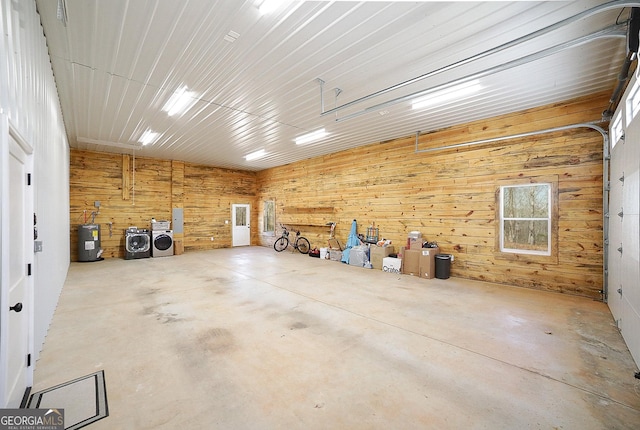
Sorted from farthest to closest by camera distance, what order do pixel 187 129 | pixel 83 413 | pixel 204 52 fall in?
pixel 187 129 → pixel 204 52 → pixel 83 413

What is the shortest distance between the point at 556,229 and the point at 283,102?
17.0ft

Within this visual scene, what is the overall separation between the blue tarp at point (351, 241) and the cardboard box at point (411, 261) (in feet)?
5.31

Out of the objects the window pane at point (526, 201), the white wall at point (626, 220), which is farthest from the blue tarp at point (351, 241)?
the white wall at point (626, 220)

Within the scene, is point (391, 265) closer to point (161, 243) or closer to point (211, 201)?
point (161, 243)

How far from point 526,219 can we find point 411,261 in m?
2.28

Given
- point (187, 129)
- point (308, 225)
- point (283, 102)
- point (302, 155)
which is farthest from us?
point (308, 225)

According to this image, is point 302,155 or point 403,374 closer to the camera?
point 403,374

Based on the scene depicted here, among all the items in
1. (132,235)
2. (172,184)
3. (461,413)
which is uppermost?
(172,184)

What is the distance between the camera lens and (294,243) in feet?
32.6

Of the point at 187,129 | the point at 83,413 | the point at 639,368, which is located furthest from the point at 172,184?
the point at 639,368

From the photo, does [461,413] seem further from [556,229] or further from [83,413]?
[556,229]

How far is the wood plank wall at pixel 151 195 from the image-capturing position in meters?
8.12

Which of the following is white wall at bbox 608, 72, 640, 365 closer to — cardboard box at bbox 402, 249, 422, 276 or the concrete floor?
the concrete floor

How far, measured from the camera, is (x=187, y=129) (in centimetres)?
611
